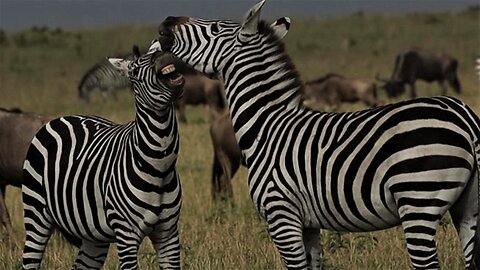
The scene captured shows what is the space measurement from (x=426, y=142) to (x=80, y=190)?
2.27 meters

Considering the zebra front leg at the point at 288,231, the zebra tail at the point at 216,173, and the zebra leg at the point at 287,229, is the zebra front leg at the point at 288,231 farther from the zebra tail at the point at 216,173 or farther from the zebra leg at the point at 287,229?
the zebra tail at the point at 216,173

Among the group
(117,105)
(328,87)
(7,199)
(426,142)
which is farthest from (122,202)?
(117,105)

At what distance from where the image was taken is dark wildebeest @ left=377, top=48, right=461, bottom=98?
2989 cm

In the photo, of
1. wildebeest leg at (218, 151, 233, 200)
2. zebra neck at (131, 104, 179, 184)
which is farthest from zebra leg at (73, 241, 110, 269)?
wildebeest leg at (218, 151, 233, 200)

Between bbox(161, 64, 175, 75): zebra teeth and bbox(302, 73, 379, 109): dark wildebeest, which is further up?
bbox(302, 73, 379, 109): dark wildebeest

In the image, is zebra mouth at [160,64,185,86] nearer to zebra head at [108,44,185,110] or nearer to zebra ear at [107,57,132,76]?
zebra head at [108,44,185,110]

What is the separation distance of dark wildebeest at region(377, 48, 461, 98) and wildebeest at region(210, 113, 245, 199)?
1721cm

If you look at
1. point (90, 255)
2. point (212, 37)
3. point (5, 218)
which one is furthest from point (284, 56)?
point (5, 218)

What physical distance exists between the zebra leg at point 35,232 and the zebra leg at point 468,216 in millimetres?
2655

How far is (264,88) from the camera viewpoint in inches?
249

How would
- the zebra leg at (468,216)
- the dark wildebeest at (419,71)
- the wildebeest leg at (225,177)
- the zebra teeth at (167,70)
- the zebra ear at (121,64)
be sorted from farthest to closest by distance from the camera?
the dark wildebeest at (419,71) → the wildebeest leg at (225,177) → the zebra ear at (121,64) → the zebra teeth at (167,70) → the zebra leg at (468,216)

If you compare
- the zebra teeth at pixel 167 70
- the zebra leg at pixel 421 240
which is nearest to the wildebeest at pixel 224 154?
the zebra teeth at pixel 167 70

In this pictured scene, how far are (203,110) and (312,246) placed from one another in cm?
2175

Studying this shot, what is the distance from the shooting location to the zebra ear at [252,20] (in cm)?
612
